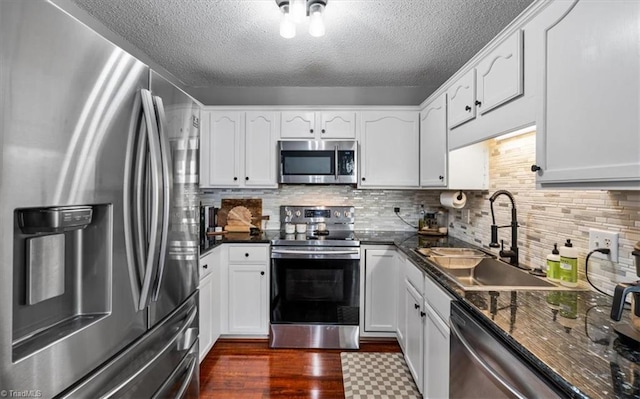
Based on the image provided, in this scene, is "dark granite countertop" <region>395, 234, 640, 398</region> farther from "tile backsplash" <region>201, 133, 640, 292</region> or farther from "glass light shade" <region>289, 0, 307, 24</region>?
"glass light shade" <region>289, 0, 307, 24</region>

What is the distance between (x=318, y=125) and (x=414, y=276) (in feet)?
5.35

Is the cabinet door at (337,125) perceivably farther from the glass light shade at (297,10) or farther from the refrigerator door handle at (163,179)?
the refrigerator door handle at (163,179)

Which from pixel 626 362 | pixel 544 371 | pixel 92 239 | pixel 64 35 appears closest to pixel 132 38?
pixel 64 35

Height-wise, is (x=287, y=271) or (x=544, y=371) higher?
(x=544, y=371)

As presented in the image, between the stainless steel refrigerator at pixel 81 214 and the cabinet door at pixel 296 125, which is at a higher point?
the cabinet door at pixel 296 125

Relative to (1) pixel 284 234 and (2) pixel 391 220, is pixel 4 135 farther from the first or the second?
(2) pixel 391 220

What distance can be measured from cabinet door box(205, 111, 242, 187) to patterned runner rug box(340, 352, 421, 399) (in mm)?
1876

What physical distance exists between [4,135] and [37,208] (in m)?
0.16

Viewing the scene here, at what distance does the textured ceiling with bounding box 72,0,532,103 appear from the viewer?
1807 mm

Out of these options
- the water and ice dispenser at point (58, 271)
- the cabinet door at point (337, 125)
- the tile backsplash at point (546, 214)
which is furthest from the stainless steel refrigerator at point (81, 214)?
the cabinet door at point (337, 125)

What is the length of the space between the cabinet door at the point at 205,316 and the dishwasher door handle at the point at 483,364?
1.68 meters

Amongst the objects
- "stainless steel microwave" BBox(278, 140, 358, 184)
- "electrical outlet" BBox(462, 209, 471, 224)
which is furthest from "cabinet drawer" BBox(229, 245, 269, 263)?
"electrical outlet" BBox(462, 209, 471, 224)

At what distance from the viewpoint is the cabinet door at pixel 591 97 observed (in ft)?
2.68

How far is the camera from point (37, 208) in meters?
0.65
